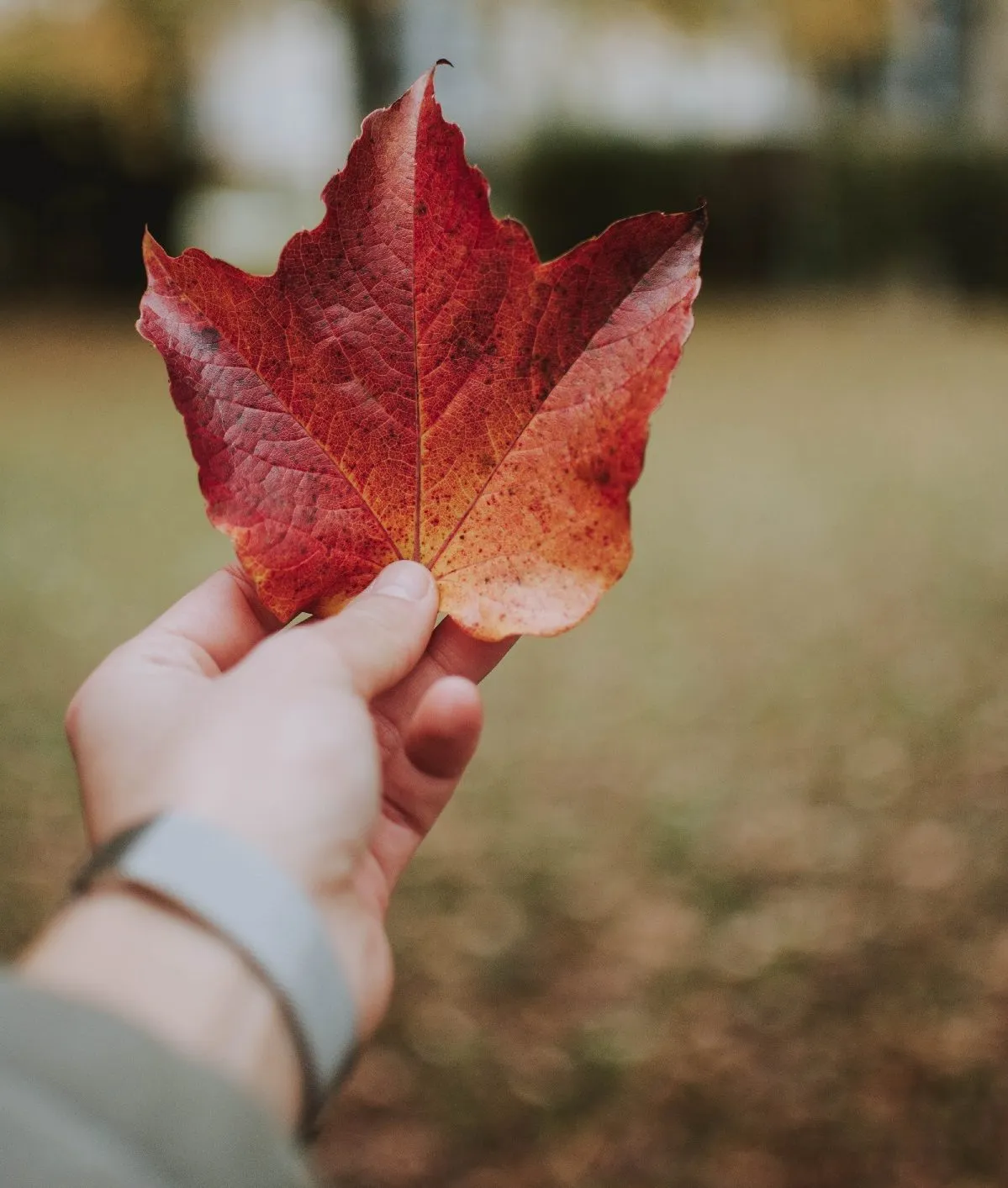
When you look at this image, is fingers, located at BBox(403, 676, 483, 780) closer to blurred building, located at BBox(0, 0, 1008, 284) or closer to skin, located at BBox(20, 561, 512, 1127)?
skin, located at BBox(20, 561, 512, 1127)

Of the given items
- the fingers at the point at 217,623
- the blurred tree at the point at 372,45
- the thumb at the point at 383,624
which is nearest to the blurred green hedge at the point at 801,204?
the blurred tree at the point at 372,45

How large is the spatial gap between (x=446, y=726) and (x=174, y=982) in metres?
0.39

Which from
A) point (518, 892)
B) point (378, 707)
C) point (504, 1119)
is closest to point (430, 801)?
point (378, 707)

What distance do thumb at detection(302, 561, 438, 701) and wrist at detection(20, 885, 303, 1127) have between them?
30cm

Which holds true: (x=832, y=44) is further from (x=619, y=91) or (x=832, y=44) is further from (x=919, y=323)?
(x=619, y=91)

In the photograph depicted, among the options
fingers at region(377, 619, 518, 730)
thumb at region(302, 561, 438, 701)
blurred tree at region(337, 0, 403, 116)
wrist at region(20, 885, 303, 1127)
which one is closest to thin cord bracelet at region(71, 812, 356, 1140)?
wrist at region(20, 885, 303, 1127)

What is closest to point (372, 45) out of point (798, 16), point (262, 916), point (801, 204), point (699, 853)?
point (798, 16)

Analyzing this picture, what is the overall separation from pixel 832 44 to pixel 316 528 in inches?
589

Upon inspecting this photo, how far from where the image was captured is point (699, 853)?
351 cm

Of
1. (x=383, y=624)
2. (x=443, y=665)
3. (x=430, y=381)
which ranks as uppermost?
(x=430, y=381)

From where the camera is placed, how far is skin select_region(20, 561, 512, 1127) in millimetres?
839

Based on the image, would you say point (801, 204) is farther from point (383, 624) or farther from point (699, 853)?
point (383, 624)

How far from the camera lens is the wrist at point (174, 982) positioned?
815 mm

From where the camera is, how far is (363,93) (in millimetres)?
12750
